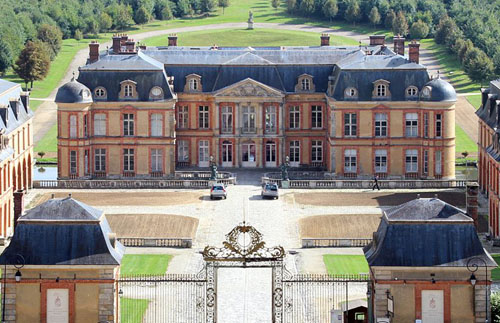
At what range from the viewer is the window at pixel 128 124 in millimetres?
112938

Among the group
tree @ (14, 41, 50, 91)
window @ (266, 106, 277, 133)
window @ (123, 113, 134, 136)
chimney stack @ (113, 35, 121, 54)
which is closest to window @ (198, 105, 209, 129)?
window @ (266, 106, 277, 133)

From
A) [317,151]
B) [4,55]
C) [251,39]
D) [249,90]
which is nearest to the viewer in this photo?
[249,90]

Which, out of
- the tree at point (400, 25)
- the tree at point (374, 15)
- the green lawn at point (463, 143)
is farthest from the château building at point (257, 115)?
the tree at point (374, 15)

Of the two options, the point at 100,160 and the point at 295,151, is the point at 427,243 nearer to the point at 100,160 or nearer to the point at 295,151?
the point at 100,160

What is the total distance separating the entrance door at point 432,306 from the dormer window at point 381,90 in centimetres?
4848

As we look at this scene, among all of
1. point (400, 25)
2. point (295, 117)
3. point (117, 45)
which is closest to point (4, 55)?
point (117, 45)

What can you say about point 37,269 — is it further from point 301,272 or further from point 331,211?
point 331,211

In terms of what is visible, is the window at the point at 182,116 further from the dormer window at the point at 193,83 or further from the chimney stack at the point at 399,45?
the chimney stack at the point at 399,45

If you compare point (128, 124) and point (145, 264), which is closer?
point (145, 264)

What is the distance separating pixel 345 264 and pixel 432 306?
18.1 m

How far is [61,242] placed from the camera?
2534 inches

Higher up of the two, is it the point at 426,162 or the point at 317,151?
the point at 317,151

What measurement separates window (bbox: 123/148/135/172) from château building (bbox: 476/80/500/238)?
2603 centimetres

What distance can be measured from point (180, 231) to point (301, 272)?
13.5 metres
